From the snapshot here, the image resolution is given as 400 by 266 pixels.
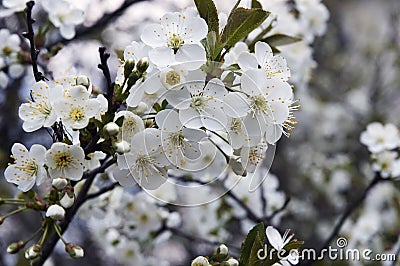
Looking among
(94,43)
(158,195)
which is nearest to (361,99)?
(94,43)

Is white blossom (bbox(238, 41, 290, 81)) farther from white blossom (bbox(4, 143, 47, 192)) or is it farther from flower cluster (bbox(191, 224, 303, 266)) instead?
white blossom (bbox(4, 143, 47, 192))

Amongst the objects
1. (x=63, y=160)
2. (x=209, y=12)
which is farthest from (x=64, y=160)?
(x=209, y=12)

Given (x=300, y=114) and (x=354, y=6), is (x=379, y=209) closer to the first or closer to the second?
(x=300, y=114)

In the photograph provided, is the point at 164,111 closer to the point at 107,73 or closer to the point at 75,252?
the point at 107,73

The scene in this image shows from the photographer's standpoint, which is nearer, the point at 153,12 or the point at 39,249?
the point at 39,249

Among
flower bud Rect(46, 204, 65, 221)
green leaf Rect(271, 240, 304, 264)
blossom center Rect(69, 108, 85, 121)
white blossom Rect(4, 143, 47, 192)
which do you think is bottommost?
green leaf Rect(271, 240, 304, 264)

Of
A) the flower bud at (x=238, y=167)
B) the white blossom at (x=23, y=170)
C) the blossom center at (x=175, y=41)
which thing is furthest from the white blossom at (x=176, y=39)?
the white blossom at (x=23, y=170)

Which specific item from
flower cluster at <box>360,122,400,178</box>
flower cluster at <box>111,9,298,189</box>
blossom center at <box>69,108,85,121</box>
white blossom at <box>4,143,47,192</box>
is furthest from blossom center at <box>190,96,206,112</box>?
Answer: flower cluster at <box>360,122,400,178</box>
